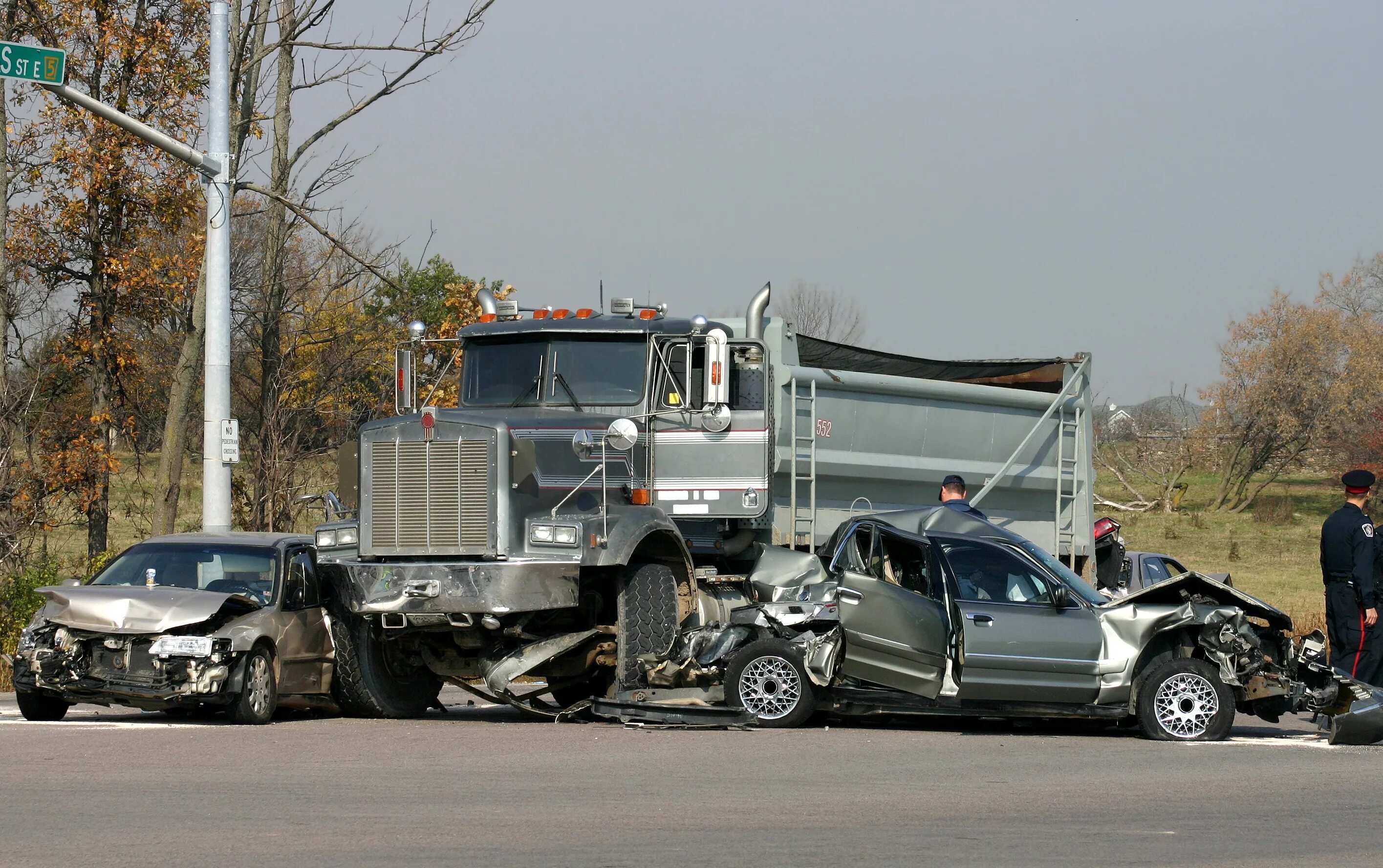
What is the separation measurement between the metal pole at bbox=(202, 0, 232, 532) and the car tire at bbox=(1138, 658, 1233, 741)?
374 inches

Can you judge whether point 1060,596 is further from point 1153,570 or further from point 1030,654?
point 1153,570

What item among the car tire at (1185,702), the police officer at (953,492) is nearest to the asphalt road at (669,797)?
the car tire at (1185,702)

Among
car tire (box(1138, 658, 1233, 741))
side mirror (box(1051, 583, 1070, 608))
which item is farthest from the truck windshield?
car tire (box(1138, 658, 1233, 741))

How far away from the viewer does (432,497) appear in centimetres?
1164

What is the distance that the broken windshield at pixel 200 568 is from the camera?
40.8 ft

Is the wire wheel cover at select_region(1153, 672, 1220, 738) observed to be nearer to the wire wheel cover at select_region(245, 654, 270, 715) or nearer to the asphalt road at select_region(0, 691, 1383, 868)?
the asphalt road at select_region(0, 691, 1383, 868)

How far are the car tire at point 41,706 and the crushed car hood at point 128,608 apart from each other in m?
0.59

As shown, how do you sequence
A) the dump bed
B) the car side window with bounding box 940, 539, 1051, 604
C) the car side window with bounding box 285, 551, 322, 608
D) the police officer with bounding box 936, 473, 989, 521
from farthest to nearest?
the police officer with bounding box 936, 473, 989, 521
the dump bed
the car side window with bounding box 285, 551, 322, 608
the car side window with bounding box 940, 539, 1051, 604

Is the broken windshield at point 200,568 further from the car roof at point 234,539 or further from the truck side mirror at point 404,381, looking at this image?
the truck side mirror at point 404,381

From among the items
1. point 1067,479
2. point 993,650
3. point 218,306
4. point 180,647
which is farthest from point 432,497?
point 1067,479

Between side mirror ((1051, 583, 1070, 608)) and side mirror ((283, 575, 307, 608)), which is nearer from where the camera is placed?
side mirror ((1051, 583, 1070, 608))

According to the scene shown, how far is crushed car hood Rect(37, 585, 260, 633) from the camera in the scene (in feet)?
37.0

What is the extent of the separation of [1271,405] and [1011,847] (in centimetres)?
5549

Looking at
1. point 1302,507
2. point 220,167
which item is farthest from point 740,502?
point 1302,507
